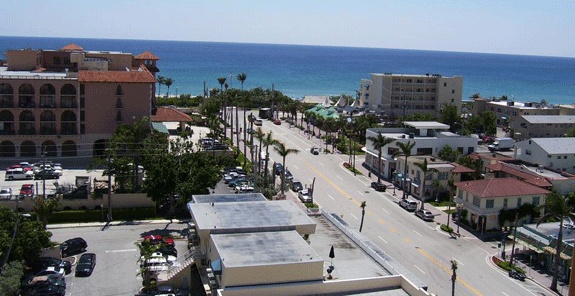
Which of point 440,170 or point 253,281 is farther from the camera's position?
point 440,170

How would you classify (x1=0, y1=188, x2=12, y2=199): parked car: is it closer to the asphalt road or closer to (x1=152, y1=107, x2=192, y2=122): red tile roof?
the asphalt road

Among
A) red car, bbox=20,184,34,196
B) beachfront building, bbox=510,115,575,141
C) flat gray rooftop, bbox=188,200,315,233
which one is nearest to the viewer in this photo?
flat gray rooftop, bbox=188,200,315,233

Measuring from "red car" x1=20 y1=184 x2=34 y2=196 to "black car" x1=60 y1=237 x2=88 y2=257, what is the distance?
38.9 feet

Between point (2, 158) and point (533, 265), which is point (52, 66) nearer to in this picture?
point (2, 158)

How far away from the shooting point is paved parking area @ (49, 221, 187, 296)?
126ft

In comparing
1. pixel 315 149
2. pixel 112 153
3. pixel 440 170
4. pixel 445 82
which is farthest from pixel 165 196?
pixel 445 82

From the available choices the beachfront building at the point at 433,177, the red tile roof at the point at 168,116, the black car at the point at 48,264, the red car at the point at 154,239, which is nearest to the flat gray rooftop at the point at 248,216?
the red car at the point at 154,239

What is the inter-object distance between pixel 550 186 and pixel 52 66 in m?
63.7

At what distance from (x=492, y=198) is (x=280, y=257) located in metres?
28.5

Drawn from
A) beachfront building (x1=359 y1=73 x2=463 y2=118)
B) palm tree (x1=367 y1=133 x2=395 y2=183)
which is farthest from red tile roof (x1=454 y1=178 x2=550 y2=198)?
beachfront building (x1=359 y1=73 x2=463 y2=118)

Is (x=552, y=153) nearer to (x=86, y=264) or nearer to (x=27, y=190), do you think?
(x=86, y=264)

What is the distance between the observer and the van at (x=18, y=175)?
60.5 meters

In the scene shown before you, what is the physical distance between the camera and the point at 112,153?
54.3 metres

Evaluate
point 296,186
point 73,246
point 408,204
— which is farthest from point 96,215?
point 408,204
